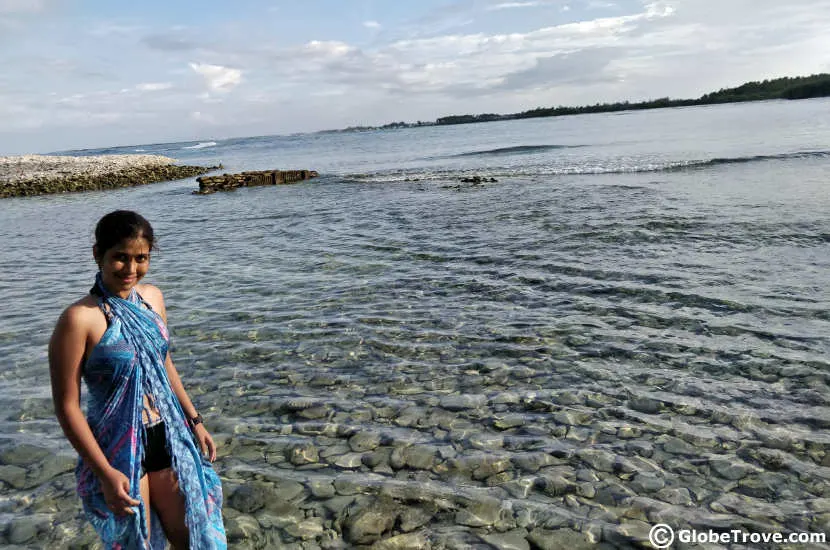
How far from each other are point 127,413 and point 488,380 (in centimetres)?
476

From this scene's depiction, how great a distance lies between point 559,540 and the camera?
438 centimetres

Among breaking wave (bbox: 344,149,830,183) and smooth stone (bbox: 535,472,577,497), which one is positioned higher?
breaking wave (bbox: 344,149,830,183)

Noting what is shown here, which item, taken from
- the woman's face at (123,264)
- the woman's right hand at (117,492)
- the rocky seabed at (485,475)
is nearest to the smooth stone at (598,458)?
the rocky seabed at (485,475)

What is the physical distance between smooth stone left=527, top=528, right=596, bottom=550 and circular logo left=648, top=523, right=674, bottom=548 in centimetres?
47

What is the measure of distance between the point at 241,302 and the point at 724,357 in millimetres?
8525

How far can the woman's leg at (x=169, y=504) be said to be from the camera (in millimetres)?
3518

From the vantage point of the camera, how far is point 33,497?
17.0 feet

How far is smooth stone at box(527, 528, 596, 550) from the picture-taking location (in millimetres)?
4309

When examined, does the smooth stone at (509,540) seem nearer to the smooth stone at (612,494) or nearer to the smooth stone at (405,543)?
the smooth stone at (405,543)

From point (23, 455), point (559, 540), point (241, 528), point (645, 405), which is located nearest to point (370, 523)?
point (241, 528)

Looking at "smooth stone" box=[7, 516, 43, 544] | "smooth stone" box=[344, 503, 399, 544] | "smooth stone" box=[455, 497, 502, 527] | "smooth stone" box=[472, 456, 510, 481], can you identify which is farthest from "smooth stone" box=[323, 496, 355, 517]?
"smooth stone" box=[7, 516, 43, 544]

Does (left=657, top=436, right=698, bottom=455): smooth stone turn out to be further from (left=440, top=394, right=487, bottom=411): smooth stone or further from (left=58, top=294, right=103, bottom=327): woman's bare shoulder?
(left=58, top=294, right=103, bottom=327): woman's bare shoulder

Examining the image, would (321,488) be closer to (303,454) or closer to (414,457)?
(303,454)

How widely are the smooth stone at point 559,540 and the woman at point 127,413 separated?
241cm
